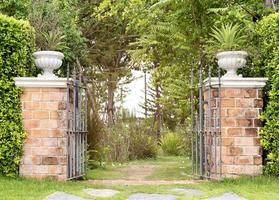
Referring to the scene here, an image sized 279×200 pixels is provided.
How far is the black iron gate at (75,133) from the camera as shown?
5219 millimetres

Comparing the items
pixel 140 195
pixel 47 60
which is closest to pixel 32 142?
pixel 47 60

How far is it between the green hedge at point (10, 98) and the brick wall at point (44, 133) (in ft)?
0.31

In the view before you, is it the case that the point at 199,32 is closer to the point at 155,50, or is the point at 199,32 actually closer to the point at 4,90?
the point at 155,50

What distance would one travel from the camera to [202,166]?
5586 mm

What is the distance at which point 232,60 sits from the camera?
5.25m

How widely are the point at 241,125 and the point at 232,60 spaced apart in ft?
2.64

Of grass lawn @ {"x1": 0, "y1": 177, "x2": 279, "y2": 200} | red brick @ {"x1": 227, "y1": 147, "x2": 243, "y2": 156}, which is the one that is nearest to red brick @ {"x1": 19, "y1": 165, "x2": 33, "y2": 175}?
grass lawn @ {"x1": 0, "y1": 177, "x2": 279, "y2": 200}

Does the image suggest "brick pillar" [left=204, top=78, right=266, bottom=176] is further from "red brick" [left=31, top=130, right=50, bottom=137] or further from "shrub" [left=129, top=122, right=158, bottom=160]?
"shrub" [left=129, top=122, right=158, bottom=160]

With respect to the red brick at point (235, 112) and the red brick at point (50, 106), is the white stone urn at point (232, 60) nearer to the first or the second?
the red brick at point (235, 112)

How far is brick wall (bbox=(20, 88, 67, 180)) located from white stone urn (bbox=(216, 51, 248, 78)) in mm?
1984

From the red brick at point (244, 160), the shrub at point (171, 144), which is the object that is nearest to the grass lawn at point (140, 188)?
the red brick at point (244, 160)

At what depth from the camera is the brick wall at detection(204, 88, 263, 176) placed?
200 inches

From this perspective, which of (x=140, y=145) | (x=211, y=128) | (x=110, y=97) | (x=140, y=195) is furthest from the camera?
(x=110, y=97)

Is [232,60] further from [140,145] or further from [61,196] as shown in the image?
[140,145]
